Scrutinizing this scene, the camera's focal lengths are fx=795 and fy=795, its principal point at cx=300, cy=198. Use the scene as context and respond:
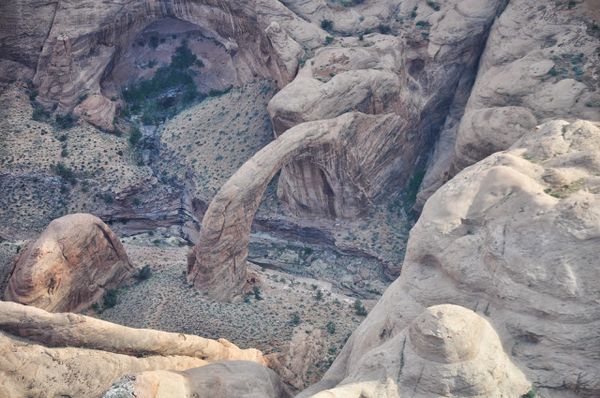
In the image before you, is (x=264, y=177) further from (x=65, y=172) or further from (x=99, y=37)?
(x=99, y=37)

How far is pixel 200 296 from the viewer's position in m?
37.0

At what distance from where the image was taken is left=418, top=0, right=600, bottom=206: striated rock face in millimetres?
36281

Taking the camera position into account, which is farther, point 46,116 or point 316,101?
point 46,116

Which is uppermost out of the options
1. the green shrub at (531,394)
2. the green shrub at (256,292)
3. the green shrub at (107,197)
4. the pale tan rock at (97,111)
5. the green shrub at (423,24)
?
the green shrub at (423,24)

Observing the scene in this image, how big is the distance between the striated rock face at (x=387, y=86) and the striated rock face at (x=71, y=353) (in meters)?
16.3

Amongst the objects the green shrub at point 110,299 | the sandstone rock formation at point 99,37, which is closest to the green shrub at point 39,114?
the sandstone rock formation at point 99,37

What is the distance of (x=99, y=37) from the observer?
47719 millimetres

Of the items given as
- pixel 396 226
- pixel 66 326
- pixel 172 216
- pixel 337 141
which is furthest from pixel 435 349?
pixel 172 216

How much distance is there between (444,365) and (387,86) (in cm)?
2297

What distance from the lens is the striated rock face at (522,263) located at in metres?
23.2

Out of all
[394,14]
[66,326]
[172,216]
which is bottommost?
[172,216]

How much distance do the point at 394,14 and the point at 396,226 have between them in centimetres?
1270

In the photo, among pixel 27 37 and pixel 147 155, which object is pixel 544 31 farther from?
pixel 27 37

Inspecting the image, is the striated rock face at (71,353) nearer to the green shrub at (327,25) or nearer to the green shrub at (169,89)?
the green shrub at (327,25)
